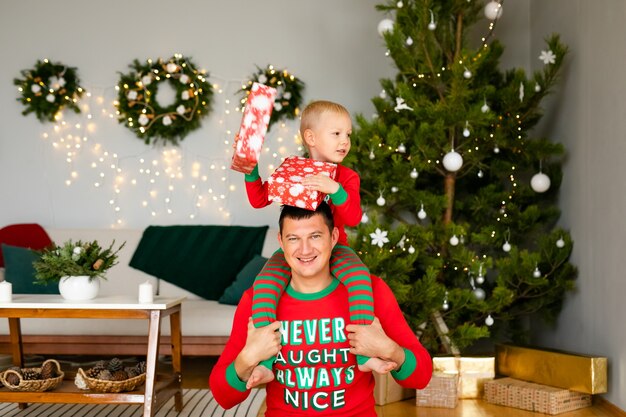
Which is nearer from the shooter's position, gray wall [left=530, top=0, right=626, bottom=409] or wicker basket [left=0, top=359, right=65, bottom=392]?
wicker basket [left=0, top=359, right=65, bottom=392]

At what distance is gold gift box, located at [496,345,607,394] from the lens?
333 cm

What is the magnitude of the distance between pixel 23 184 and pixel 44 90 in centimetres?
63

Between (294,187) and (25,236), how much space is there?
336cm

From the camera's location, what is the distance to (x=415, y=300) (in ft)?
11.9

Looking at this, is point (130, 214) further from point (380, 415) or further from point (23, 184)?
point (380, 415)

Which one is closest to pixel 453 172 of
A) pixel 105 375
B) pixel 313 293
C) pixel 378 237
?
pixel 378 237

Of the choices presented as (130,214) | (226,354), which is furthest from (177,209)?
(226,354)

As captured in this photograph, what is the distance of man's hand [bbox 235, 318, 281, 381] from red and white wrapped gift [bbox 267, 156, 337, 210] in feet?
0.97

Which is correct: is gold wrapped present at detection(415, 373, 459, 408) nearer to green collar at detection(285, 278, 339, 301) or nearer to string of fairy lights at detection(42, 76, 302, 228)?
green collar at detection(285, 278, 339, 301)

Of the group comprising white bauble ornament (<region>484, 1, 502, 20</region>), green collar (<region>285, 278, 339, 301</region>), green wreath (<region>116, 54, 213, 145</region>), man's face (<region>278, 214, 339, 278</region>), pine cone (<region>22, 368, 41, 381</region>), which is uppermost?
white bauble ornament (<region>484, 1, 502, 20</region>)

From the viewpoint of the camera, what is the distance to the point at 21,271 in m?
4.31

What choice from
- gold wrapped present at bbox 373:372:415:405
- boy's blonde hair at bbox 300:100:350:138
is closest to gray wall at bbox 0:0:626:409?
gold wrapped present at bbox 373:372:415:405

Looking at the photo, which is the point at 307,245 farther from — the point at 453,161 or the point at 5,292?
the point at 453,161

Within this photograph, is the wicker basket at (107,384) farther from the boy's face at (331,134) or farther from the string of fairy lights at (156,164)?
the string of fairy lights at (156,164)
